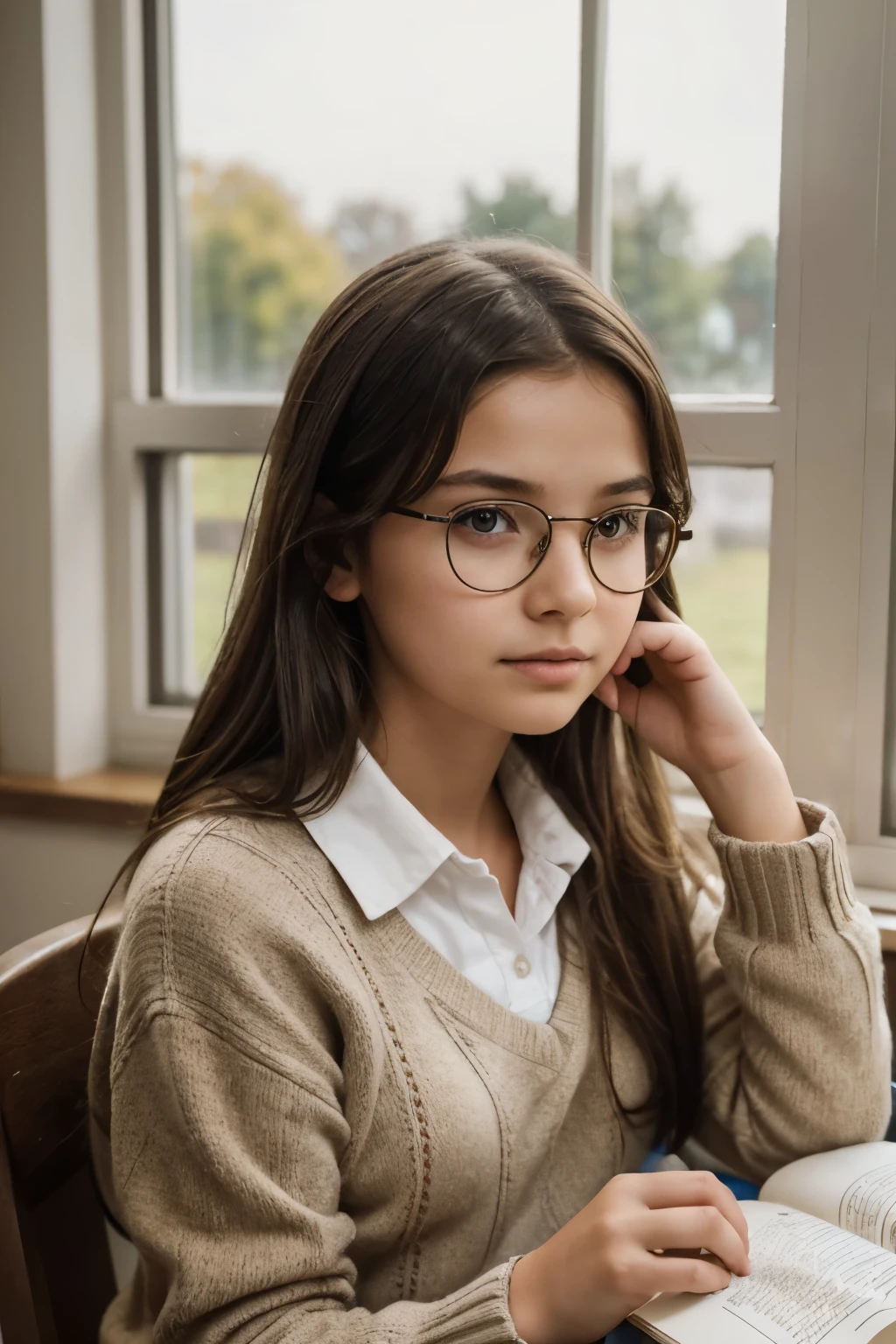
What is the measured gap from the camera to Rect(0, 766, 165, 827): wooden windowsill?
1.64 metres

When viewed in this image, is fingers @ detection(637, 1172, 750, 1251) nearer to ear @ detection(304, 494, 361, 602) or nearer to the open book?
the open book

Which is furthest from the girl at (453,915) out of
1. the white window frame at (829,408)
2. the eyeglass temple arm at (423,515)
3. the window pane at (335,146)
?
the window pane at (335,146)

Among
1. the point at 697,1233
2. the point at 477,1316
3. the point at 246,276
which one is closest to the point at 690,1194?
the point at 697,1233

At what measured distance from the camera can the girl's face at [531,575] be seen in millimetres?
939

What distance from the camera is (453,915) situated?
1069mm

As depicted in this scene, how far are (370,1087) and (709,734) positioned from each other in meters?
0.44

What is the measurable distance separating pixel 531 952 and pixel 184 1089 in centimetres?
36

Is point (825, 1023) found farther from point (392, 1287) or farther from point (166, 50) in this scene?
point (166, 50)

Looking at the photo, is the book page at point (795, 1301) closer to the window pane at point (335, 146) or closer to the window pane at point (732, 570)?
the window pane at point (732, 570)

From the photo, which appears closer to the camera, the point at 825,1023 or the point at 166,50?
the point at 825,1023

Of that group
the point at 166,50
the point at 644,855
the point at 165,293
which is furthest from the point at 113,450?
the point at 644,855

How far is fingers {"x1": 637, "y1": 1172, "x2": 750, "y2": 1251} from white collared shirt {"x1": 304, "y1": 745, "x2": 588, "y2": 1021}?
0.24m

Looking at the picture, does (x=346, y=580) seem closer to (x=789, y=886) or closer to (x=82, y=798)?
(x=789, y=886)

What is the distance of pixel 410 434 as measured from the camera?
37.1 inches
